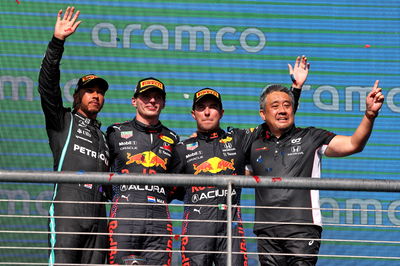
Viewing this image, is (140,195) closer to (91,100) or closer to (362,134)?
(91,100)

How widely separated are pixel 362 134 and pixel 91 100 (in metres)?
1.56

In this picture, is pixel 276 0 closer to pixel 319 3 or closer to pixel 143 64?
pixel 319 3

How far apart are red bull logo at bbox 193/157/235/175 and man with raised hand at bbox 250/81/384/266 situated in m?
0.17

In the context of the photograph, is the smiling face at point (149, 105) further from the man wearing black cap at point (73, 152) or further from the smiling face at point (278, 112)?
the smiling face at point (278, 112)

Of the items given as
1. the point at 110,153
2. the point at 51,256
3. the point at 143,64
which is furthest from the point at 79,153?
the point at 143,64

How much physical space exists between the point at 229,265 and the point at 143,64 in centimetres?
316

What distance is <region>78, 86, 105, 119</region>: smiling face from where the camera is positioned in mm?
4152

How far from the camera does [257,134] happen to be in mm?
4176

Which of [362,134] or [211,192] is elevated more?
[362,134]

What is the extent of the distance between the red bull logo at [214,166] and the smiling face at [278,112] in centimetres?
33

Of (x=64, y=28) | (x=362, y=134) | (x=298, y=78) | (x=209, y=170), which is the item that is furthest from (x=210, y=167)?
(x=64, y=28)

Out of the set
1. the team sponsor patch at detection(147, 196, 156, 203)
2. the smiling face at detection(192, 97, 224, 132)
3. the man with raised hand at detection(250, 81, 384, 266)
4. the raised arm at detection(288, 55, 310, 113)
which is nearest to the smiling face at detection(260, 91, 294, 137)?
the man with raised hand at detection(250, 81, 384, 266)

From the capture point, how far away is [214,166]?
4.14 metres

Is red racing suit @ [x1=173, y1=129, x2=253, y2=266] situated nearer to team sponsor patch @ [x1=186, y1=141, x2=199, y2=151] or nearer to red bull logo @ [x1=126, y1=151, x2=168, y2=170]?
team sponsor patch @ [x1=186, y1=141, x2=199, y2=151]
